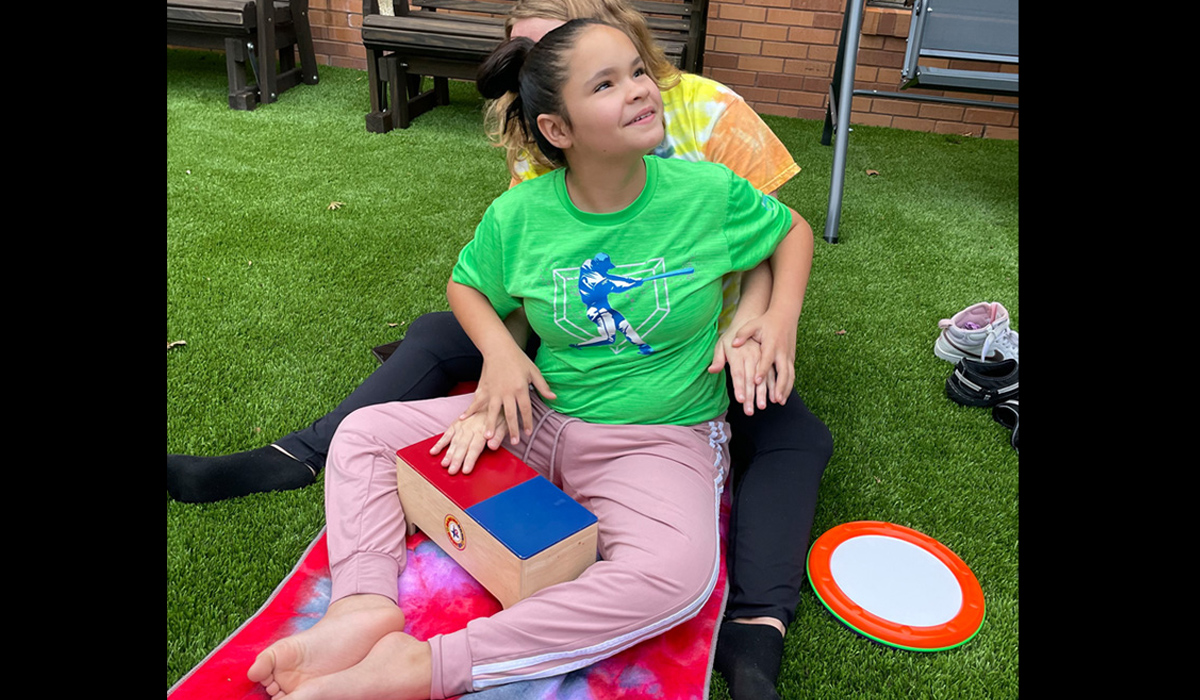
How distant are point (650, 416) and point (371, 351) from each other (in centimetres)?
106

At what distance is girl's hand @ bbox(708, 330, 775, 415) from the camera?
1.36m

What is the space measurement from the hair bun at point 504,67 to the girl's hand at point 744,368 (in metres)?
0.65

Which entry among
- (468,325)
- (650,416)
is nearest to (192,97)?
(468,325)

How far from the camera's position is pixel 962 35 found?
3.18 meters

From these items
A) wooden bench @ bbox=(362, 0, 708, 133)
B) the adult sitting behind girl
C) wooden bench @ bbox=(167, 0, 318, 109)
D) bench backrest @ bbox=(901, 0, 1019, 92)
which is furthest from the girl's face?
wooden bench @ bbox=(167, 0, 318, 109)

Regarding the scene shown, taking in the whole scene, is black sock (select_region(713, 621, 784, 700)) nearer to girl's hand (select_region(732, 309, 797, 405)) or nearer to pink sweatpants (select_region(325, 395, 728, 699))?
pink sweatpants (select_region(325, 395, 728, 699))

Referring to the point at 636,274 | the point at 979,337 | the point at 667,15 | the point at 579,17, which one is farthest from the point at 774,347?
the point at 667,15

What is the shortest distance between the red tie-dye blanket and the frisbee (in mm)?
210

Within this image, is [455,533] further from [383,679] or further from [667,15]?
[667,15]

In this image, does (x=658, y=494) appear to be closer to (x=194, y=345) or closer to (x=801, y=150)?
(x=194, y=345)

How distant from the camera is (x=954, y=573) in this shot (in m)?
1.49

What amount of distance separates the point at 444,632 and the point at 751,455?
27.8 inches

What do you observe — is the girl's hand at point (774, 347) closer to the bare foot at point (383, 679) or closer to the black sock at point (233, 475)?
the bare foot at point (383, 679)
